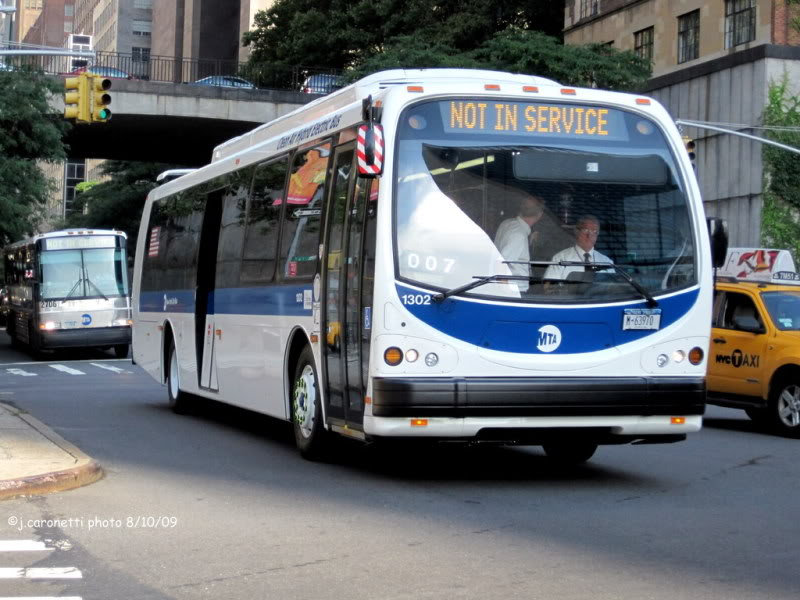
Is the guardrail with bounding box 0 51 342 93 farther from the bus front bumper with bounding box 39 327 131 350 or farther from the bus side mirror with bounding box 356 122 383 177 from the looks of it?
the bus side mirror with bounding box 356 122 383 177

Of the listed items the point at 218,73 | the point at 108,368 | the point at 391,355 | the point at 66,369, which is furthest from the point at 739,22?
the point at 391,355

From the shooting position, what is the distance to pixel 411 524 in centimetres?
864

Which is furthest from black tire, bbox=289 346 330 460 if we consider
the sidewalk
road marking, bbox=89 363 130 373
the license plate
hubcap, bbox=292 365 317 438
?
road marking, bbox=89 363 130 373

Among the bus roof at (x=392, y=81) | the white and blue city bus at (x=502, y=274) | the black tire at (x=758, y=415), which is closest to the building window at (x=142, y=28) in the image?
the black tire at (x=758, y=415)

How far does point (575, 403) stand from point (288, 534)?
275cm

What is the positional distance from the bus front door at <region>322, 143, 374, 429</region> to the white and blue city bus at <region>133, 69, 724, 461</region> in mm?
24

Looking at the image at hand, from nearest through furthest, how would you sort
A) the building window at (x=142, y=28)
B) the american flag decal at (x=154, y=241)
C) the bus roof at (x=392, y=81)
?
the bus roof at (x=392, y=81) < the american flag decal at (x=154, y=241) < the building window at (x=142, y=28)

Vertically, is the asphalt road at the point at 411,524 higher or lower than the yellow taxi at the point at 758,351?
lower

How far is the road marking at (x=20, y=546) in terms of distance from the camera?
763cm

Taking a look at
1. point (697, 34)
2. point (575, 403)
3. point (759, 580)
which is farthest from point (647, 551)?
point (697, 34)

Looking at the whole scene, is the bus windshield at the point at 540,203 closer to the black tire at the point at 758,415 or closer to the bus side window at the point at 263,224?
the bus side window at the point at 263,224

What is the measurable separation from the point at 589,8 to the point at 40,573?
49.6m

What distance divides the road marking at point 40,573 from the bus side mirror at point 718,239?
577cm

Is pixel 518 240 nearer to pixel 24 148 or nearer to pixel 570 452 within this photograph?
pixel 570 452
